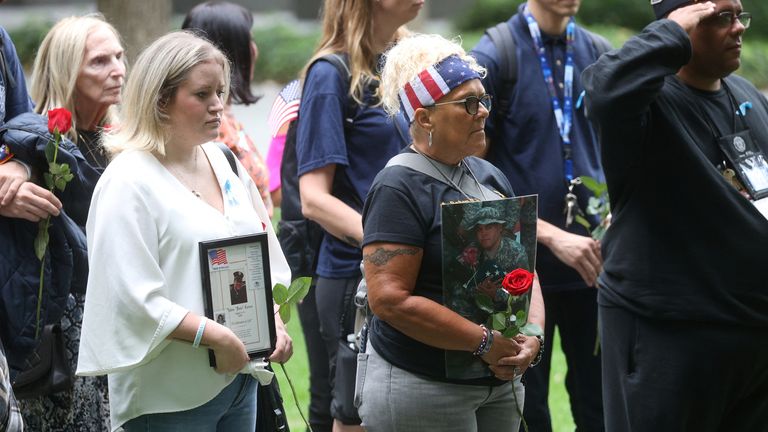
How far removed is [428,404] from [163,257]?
95 centimetres

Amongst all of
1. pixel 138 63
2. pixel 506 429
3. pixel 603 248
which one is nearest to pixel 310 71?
pixel 138 63

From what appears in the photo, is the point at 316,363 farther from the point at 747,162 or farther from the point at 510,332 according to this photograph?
the point at 747,162

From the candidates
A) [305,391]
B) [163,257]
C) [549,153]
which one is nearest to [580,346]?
[549,153]

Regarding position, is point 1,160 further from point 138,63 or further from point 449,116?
point 449,116

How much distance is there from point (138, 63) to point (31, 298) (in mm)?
1028

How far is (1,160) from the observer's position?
4.21 m

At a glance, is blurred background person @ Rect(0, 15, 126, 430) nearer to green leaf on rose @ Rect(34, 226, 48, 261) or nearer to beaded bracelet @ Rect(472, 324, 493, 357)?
green leaf on rose @ Rect(34, 226, 48, 261)

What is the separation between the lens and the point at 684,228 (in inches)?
154

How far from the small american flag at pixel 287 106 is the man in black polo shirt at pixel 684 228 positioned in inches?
58.4

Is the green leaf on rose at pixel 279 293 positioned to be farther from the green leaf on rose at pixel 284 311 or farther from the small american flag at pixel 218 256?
the small american flag at pixel 218 256

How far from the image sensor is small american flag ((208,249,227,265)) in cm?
357

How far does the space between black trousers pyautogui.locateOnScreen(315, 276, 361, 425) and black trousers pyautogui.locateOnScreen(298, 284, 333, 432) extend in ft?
1.06

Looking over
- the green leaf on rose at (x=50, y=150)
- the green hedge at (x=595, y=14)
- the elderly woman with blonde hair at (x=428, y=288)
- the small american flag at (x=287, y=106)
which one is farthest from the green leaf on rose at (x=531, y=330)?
the green hedge at (x=595, y=14)

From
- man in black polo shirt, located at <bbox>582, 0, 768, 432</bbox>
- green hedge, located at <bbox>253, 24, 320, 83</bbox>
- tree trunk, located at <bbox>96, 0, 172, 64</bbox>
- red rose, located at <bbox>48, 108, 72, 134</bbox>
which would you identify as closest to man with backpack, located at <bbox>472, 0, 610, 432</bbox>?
man in black polo shirt, located at <bbox>582, 0, 768, 432</bbox>
